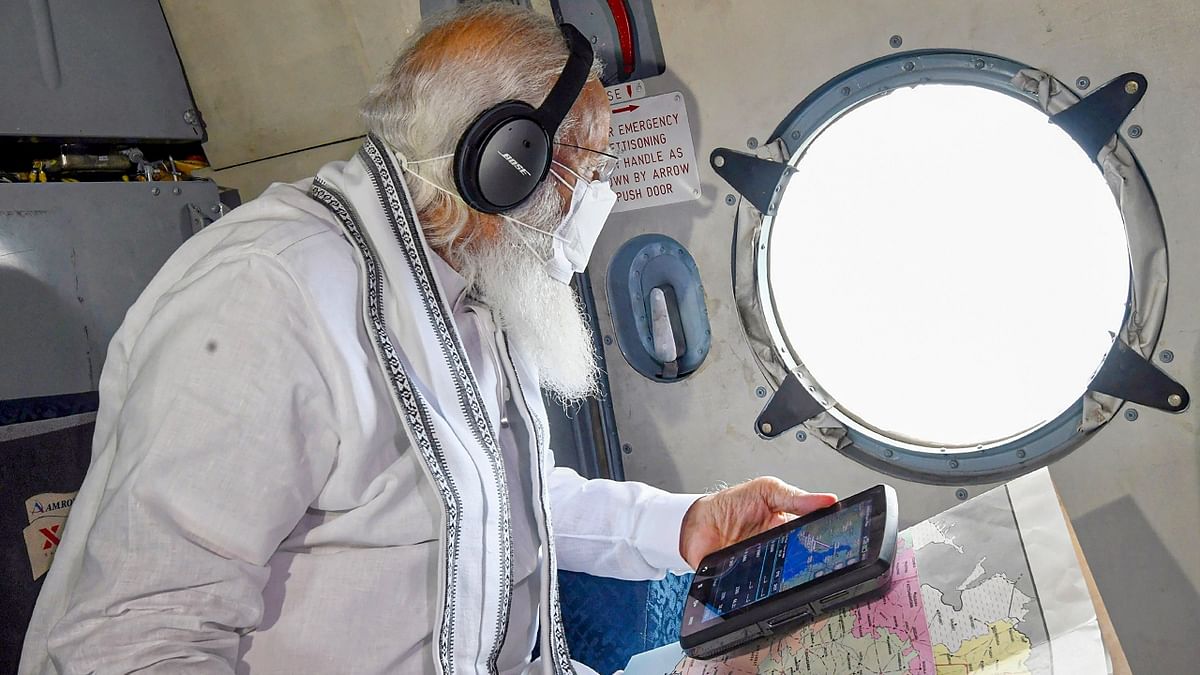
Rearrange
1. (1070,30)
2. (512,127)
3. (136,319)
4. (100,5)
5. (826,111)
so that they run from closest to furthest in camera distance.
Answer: (136,319), (512,127), (1070,30), (826,111), (100,5)

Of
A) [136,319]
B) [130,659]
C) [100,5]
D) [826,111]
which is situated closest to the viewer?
[130,659]

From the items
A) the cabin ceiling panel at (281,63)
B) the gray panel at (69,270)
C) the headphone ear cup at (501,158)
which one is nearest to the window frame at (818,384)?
the headphone ear cup at (501,158)

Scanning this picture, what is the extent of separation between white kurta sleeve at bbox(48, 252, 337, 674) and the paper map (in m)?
0.67

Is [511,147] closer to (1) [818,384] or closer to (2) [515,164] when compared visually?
(2) [515,164]

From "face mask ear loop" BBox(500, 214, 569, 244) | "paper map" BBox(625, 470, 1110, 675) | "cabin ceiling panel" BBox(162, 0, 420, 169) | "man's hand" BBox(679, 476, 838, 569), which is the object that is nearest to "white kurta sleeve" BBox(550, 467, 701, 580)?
"man's hand" BBox(679, 476, 838, 569)

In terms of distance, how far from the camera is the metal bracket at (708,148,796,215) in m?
1.97

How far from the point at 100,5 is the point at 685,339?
1353 mm

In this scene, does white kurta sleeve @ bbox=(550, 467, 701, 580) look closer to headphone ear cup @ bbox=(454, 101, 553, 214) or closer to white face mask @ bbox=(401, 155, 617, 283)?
white face mask @ bbox=(401, 155, 617, 283)

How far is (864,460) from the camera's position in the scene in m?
1.99

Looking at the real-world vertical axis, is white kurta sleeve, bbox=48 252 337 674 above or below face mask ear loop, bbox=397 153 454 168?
below

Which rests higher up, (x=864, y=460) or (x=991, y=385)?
(x=991, y=385)

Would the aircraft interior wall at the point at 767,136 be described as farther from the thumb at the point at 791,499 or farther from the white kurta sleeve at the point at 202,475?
the white kurta sleeve at the point at 202,475

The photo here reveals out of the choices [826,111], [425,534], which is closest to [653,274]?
[826,111]

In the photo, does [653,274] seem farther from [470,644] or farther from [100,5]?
[100,5]
